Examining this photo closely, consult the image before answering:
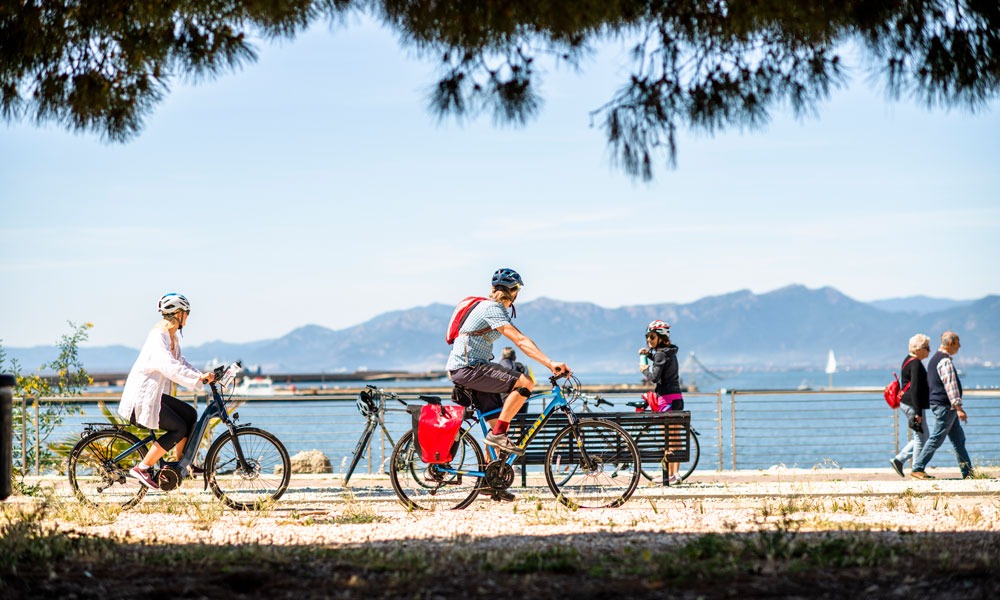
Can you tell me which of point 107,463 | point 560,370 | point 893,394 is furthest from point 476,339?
point 893,394

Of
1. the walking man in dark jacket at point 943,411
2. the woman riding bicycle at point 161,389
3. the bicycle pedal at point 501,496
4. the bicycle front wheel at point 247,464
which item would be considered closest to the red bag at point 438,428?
the bicycle pedal at point 501,496

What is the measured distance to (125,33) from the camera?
25.1ft

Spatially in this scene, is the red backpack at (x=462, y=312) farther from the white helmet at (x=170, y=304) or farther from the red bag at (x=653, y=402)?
the red bag at (x=653, y=402)

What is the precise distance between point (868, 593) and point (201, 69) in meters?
5.10

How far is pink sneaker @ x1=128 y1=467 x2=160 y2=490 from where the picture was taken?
8961 millimetres

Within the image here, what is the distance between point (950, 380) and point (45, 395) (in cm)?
999

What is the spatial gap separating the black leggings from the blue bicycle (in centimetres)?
162

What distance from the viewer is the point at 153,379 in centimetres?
902

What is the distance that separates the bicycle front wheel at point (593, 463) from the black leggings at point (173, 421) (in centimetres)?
274

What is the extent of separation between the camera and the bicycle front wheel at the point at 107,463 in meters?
9.07

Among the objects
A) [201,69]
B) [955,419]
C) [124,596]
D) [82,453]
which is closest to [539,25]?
[201,69]

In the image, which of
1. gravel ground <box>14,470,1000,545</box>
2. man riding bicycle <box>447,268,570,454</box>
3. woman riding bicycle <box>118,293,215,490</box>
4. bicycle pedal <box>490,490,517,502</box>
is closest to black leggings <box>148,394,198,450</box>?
woman riding bicycle <box>118,293,215,490</box>

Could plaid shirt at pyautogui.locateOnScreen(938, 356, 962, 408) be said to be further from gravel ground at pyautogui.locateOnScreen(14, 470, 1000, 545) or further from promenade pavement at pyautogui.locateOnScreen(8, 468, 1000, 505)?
gravel ground at pyautogui.locateOnScreen(14, 470, 1000, 545)

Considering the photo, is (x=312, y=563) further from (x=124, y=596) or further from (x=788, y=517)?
(x=788, y=517)
